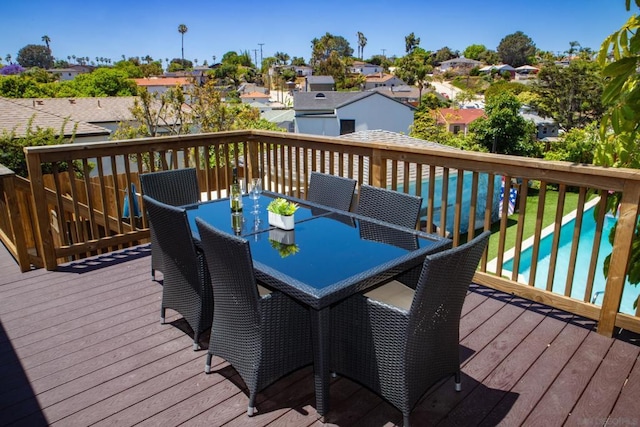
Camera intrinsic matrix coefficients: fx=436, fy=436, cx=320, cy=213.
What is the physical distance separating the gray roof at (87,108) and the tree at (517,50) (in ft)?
319

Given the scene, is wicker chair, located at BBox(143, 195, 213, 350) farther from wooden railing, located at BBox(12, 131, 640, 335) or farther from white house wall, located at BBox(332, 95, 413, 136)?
white house wall, located at BBox(332, 95, 413, 136)

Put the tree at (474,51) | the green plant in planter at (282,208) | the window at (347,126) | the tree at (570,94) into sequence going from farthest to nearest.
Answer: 1. the tree at (474,51)
2. the window at (347,126)
3. the tree at (570,94)
4. the green plant in planter at (282,208)

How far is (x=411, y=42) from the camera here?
91.5 metres

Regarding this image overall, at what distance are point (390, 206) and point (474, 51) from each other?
119 m

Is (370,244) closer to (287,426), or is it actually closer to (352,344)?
(352,344)

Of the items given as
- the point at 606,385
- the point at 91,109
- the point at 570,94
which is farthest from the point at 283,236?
the point at 570,94

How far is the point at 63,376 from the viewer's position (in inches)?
93.7

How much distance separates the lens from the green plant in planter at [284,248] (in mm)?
2318

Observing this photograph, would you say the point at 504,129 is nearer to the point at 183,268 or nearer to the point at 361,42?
the point at 183,268

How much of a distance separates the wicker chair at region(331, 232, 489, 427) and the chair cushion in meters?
0.31

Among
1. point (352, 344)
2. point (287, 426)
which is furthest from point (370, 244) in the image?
point (287, 426)

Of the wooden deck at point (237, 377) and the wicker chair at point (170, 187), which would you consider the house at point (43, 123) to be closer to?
the wicker chair at point (170, 187)

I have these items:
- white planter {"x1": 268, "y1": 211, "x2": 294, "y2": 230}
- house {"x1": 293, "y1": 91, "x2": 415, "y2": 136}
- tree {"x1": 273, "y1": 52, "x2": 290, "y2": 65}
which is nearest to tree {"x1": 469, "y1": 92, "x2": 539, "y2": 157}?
house {"x1": 293, "y1": 91, "x2": 415, "y2": 136}

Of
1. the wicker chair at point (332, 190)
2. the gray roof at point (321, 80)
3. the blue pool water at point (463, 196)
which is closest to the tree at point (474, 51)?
the gray roof at point (321, 80)
